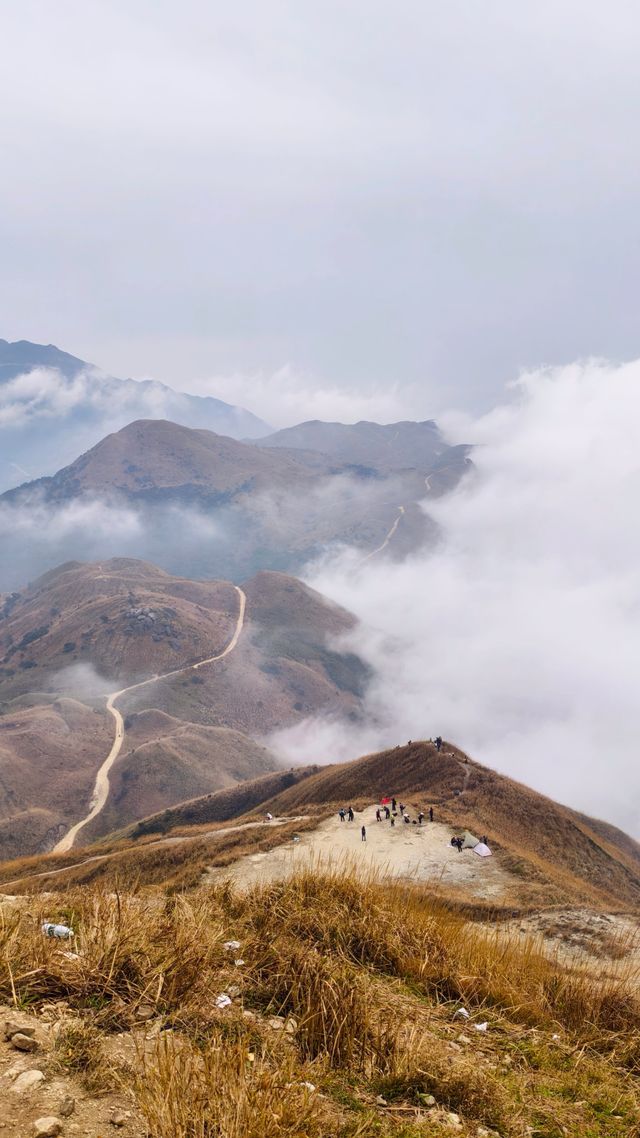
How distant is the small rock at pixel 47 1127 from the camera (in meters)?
3.30

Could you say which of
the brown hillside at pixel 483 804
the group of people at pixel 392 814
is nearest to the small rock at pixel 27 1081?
the group of people at pixel 392 814

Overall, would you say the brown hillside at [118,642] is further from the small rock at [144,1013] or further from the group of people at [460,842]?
the small rock at [144,1013]

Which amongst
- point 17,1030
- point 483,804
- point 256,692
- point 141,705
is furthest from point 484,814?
point 256,692

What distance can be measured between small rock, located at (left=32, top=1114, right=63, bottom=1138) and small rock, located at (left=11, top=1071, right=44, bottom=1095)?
16.1 inches

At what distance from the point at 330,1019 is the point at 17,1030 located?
2.36 metres

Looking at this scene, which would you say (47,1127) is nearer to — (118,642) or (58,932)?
(58,932)

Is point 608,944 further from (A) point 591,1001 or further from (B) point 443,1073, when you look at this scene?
(B) point 443,1073

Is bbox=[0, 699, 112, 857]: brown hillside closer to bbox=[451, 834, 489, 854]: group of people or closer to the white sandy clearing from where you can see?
the white sandy clearing

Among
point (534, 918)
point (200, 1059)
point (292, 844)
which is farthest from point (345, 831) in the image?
point (200, 1059)

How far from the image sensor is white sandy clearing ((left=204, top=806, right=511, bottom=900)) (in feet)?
79.2

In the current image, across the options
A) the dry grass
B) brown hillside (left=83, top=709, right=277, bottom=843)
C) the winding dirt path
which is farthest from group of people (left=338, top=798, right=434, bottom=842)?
brown hillside (left=83, top=709, right=277, bottom=843)

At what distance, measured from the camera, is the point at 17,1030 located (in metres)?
4.30

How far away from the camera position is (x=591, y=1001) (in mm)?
6332

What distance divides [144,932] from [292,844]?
2567 centimetres
